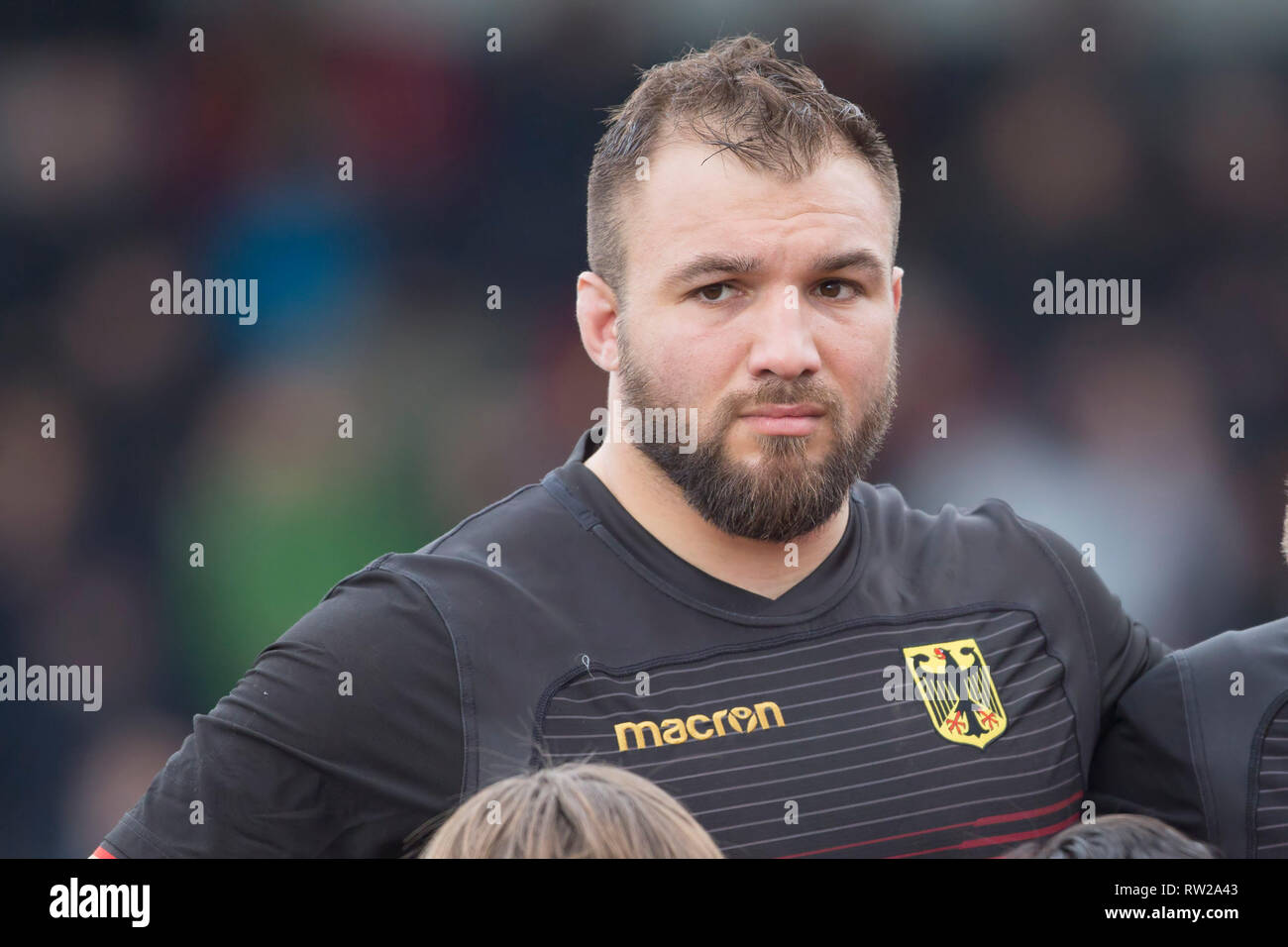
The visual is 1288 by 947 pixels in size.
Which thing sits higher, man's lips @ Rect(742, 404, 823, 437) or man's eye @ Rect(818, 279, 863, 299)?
man's eye @ Rect(818, 279, 863, 299)

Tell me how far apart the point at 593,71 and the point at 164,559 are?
2105mm

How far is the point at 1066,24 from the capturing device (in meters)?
4.71

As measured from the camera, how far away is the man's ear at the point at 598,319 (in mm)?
2473

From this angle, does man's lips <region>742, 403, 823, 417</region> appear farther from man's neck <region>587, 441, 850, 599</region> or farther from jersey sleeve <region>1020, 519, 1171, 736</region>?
jersey sleeve <region>1020, 519, 1171, 736</region>

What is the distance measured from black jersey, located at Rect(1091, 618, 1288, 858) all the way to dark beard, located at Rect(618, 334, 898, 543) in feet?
2.14

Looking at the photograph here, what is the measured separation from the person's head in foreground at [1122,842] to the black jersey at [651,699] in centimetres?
38

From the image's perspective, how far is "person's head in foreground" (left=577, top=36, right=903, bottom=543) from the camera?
2.25 metres

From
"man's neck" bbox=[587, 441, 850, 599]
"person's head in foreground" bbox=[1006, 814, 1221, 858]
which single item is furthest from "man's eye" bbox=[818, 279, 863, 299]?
"person's head in foreground" bbox=[1006, 814, 1221, 858]

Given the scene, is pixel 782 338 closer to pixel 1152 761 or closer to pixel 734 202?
pixel 734 202

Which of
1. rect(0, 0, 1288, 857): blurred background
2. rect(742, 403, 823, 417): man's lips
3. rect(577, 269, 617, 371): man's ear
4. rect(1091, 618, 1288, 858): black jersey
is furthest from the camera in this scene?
rect(0, 0, 1288, 857): blurred background

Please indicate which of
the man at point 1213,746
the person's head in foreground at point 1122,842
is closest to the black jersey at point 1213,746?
the man at point 1213,746

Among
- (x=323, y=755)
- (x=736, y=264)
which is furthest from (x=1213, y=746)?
(x=323, y=755)

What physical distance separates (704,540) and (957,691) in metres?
0.49
